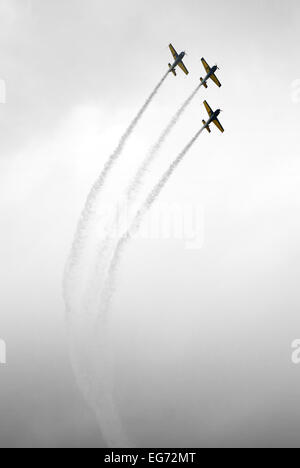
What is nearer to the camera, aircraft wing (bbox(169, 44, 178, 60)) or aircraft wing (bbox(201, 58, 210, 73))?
aircraft wing (bbox(201, 58, 210, 73))

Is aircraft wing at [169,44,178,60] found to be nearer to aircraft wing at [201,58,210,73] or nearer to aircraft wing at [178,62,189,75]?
aircraft wing at [178,62,189,75]

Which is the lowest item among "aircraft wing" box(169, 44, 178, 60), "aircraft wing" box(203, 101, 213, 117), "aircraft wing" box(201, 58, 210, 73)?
"aircraft wing" box(203, 101, 213, 117)


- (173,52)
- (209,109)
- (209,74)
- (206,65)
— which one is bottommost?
(209,109)

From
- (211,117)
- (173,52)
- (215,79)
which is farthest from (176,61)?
(211,117)

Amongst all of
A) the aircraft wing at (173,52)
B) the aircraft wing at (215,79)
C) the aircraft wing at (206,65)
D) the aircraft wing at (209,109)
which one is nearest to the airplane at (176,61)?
the aircraft wing at (173,52)

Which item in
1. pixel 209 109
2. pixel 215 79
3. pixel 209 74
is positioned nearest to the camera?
pixel 209 74

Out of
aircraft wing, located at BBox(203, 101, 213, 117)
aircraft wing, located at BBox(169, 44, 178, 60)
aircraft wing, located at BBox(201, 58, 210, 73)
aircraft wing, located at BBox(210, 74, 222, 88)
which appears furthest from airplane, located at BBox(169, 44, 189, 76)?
aircraft wing, located at BBox(203, 101, 213, 117)

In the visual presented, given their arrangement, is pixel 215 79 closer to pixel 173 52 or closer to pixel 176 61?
pixel 176 61

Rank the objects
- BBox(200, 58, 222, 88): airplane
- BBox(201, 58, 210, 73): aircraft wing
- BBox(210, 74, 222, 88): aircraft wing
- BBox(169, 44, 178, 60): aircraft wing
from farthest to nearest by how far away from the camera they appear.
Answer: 1. BBox(169, 44, 178, 60): aircraft wing
2. BBox(201, 58, 210, 73): aircraft wing
3. BBox(210, 74, 222, 88): aircraft wing
4. BBox(200, 58, 222, 88): airplane

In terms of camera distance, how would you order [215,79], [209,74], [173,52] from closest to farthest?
1. [209,74]
2. [215,79]
3. [173,52]

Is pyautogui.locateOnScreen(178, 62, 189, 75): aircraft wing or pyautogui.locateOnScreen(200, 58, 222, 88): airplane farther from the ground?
pyautogui.locateOnScreen(178, 62, 189, 75): aircraft wing

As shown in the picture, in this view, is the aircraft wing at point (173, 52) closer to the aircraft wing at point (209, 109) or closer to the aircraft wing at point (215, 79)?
the aircraft wing at point (215, 79)
